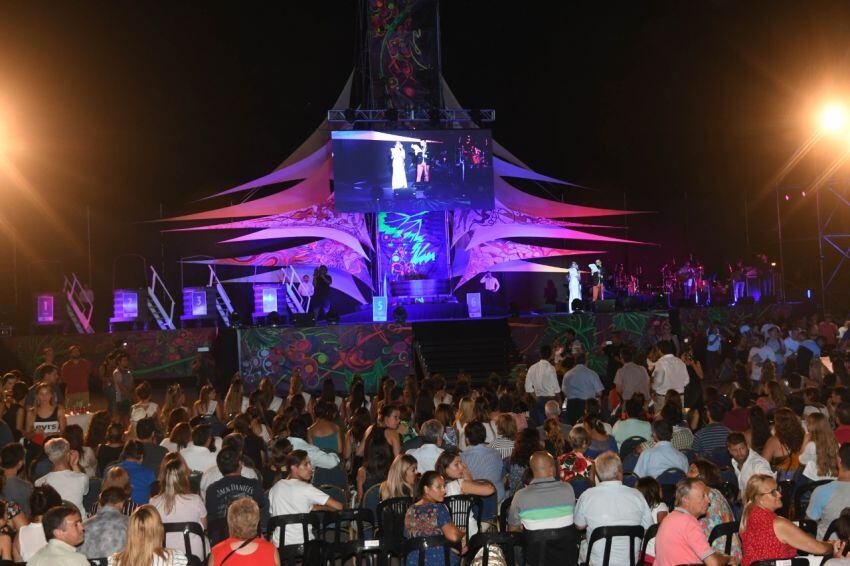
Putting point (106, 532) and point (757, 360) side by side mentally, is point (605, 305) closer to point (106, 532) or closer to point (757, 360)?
point (757, 360)

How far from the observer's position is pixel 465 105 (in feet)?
86.4

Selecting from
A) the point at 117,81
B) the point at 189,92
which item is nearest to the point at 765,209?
the point at 189,92

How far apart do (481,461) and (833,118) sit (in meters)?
16.7

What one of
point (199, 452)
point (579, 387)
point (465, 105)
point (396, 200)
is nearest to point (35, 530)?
point (199, 452)

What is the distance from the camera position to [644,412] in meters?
8.16

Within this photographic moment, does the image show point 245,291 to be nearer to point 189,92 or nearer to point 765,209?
point 189,92

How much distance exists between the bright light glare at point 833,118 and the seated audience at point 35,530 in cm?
1917

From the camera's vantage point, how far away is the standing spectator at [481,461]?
687 centimetres

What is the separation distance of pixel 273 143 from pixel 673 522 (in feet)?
70.0

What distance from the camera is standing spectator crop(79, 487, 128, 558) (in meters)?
5.08

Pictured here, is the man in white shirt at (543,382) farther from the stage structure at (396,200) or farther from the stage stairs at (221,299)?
the stage stairs at (221,299)

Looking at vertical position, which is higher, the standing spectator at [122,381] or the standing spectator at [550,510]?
the standing spectator at [122,381]

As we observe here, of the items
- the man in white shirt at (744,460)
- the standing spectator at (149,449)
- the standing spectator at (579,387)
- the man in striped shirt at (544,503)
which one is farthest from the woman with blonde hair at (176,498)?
the standing spectator at (579,387)

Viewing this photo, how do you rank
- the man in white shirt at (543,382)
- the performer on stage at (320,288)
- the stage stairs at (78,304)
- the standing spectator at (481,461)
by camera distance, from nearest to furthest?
the standing spectator at (481,461) < the man in white shirt at (543,382) < the stage stairs at (78,304) < the performer on stage at (320,288)
